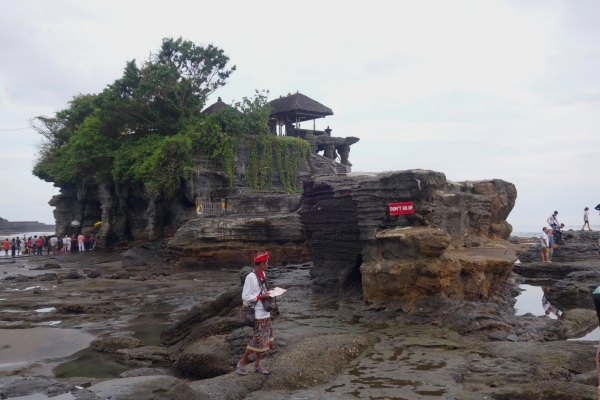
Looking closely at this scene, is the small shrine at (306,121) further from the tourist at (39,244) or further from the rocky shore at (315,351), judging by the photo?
the rocky shore at (315,351)

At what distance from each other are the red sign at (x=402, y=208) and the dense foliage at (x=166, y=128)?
19950 mm

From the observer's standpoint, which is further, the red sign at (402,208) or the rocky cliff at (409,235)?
the red sign at (402,208)

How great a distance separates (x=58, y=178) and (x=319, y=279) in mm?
29309

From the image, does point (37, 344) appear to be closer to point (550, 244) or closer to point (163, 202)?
point (550, 244)

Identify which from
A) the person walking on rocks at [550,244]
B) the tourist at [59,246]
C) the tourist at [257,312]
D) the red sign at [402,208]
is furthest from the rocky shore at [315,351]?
the tourist at [59,246]

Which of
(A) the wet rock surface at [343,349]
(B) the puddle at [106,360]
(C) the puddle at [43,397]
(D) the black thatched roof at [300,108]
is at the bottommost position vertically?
(B) the puddle at [106,360]

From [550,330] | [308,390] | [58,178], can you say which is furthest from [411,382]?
[58,178]

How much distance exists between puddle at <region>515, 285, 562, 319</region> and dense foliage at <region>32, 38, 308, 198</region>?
19.4 m

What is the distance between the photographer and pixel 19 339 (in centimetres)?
1112

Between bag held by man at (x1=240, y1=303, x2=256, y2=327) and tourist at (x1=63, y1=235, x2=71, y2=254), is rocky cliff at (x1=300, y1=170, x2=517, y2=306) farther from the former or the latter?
tourist at (x1=63, y1=235, x2=71, y2=254)

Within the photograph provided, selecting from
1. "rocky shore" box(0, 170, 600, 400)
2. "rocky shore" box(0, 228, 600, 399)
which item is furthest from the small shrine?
"rocky shore" box(0, 228, 600, 399)

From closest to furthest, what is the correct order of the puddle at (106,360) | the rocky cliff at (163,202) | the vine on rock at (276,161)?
the puddle at (106,360) < the rocky cliff at (163,202) < the vine on rock at (276,161)

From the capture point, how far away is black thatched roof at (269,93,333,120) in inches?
1570

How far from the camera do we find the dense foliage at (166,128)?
1242 inches
